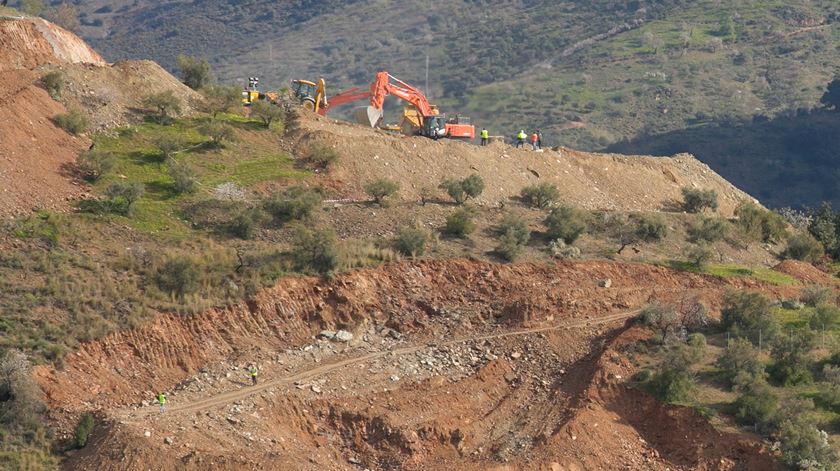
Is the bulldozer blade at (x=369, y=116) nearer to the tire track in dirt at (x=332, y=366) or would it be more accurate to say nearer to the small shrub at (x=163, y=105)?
the small shrub at (x=163, y=105)

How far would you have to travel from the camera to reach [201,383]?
3712 cm

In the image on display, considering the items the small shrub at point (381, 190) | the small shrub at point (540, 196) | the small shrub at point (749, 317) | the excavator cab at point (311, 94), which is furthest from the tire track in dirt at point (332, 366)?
the excavator cab at point (311, 94)

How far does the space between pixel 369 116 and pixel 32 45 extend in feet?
46.6

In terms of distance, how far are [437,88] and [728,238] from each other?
73274 millimetres

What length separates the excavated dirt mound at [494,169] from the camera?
169 feet

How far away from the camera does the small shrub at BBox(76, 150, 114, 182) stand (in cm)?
4591

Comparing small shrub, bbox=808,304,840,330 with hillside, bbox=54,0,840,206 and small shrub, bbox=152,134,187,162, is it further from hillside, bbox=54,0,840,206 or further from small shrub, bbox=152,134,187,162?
hillside, bbox=54,0,840,206

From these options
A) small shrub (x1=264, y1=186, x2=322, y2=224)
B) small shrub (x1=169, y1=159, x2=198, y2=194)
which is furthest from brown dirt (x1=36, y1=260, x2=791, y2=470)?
small shrub (x1=169, y1=159, x2=198, y2=194)

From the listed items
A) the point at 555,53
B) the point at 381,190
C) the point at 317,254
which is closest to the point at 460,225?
the point at 381,190

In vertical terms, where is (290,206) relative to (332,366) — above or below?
above

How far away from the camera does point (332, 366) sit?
38.9 metres

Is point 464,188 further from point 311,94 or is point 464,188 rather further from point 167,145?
point 311,94

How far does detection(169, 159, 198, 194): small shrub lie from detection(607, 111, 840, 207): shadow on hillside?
71.3 meters

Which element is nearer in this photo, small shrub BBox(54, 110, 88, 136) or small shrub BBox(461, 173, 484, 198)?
small shrub BBox(54, 110, 88, 136)
